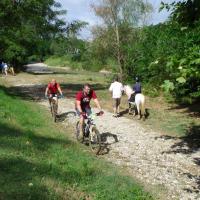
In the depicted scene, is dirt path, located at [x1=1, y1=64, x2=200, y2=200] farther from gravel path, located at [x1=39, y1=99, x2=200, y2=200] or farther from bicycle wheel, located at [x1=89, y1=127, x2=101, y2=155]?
bicycle wheel, located at [x1=89, y1=127, x2=101, y2=155]

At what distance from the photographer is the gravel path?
1209cm

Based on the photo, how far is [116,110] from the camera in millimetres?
23156

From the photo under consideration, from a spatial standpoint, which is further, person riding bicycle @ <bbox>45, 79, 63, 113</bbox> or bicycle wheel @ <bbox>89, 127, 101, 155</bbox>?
person riding bicycle @ <bbox>45, 79, 63, 113</bbox>

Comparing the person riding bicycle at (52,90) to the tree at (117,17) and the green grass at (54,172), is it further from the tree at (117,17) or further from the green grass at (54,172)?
the tree at (117,17)

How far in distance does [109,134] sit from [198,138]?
128 inches

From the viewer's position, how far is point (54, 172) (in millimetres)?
11562

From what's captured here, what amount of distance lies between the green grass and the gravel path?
30.2 inches

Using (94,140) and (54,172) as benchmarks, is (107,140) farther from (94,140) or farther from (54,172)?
(54,172)

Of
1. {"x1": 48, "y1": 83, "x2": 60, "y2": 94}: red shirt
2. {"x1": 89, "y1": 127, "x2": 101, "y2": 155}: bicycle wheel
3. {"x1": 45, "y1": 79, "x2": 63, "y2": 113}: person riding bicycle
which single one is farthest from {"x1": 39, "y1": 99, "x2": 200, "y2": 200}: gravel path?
{"x1": 48, "y1": 83, "x2": 60, "y2": 94}: red shirt

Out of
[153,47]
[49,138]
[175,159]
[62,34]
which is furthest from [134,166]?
[62,34]

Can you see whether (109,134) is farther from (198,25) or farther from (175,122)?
(198,25)

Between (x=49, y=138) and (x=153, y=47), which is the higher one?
(x=153, y=47)

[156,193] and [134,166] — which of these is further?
[134,166]

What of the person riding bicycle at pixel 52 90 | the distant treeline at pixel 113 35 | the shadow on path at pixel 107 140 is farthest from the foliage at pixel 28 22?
the shadow on path at pixel 107 140
